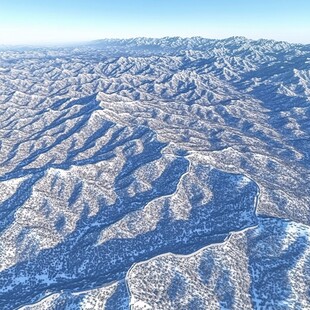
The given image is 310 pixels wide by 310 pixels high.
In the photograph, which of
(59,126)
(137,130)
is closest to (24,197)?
(137,130)

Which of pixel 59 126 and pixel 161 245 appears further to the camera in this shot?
pixel 59 126

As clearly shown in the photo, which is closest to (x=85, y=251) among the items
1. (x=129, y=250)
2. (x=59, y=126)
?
(x=129, y=250)

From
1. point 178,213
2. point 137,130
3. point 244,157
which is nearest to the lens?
point 178,213

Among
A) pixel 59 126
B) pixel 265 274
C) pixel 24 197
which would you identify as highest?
pixel 265 274

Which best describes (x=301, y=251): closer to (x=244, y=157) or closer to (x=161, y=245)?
(x=161, y=245)

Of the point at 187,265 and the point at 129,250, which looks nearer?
the point at 187,265

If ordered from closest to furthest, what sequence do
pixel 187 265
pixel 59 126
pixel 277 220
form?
pixel 187 265 < pixel 277 220 < pixel 59 126

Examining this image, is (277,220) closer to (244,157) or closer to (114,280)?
(114,280)

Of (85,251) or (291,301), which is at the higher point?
(291,301)

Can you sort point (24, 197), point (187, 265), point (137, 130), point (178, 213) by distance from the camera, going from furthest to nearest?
point (137, 130)
point (24, 197)
point (178, 213)
point (187, 265)
